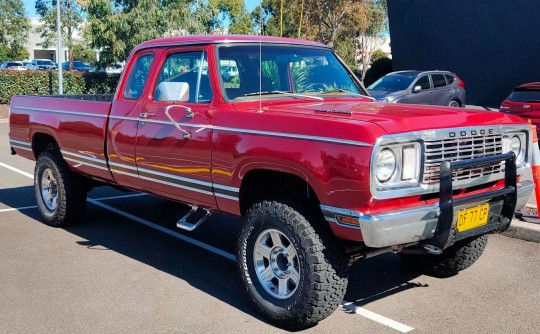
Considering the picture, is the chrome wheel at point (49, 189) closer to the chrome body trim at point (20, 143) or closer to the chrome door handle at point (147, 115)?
the chrome body trim at point (20, 143)

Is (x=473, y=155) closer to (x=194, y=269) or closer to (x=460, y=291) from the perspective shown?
(x=460, y=291)

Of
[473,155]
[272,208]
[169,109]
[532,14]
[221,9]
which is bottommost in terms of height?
[272,208]

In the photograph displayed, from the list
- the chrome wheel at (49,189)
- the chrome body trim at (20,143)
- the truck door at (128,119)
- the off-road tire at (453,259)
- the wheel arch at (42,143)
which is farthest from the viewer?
the chrome body trim at (20,143)

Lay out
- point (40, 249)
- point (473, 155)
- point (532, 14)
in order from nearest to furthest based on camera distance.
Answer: point (473, 155), point (40, 249), point (532, 14)

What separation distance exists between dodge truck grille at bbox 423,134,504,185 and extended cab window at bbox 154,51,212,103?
74.8 inches

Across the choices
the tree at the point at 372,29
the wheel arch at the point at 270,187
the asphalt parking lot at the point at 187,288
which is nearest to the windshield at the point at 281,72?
the wheel arch at the point at 270,187

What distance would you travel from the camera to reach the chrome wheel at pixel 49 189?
6.92 m

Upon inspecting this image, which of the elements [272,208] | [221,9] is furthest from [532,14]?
[272,208]

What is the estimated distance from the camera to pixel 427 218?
12.3 ft

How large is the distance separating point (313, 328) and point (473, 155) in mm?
1642

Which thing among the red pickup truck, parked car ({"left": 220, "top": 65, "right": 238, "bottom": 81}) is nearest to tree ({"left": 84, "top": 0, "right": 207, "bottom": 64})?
the red pickup truck

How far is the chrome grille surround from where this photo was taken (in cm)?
364

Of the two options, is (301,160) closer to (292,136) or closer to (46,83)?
(292,136)

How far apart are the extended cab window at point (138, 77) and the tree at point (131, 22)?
18.6 m
